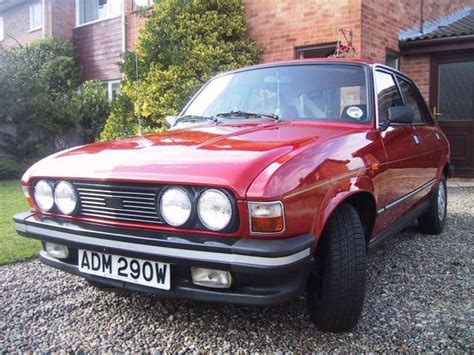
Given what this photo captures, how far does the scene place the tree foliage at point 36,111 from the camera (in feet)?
34.2

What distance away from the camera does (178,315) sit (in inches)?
112

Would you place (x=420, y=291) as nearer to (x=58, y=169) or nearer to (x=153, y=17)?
(x=58, y=169)

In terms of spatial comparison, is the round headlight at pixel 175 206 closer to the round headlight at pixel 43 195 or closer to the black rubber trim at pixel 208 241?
the black rubber trim at pixel 208 241

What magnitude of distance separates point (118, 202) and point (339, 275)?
3.85 ft

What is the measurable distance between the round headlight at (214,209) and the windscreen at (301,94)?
1309mm

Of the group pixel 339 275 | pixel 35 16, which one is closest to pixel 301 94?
pixel 339 275

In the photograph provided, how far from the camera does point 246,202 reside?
81.0 inches

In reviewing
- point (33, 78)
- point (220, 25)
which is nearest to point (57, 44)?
point (33, 78)

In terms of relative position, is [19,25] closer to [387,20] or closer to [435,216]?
[387,20]

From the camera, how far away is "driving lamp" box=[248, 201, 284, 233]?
2.06 metres

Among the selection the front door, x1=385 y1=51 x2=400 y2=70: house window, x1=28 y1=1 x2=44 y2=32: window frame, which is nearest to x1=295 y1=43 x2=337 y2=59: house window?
x1=385 y1=51 x2=400 y2=70: house window

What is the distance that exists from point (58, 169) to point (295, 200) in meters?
1.40

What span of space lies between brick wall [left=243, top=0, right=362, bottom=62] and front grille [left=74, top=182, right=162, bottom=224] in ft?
21.3

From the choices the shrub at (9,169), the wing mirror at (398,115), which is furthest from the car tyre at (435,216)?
the shrub at (9,169)
